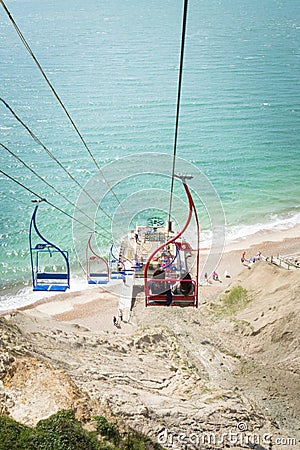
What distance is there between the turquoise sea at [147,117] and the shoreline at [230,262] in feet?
7.58

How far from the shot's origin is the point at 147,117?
3332 inches

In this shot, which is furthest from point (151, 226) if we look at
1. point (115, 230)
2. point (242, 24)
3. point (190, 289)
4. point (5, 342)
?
point (242, 24)

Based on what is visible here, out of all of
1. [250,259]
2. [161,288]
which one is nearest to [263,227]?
[250,259]

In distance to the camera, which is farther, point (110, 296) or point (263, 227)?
point (263, 227)

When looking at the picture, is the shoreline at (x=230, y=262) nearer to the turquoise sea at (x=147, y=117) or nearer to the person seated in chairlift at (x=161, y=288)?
the turquoise sea at (x=147, y=117)

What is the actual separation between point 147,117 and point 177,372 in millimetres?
69308

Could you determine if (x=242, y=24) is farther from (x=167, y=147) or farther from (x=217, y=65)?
(x=167, y=147)

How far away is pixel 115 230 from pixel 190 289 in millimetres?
24907

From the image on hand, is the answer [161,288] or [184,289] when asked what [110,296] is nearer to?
[161,288]

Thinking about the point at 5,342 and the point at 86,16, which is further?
the point at 86,16

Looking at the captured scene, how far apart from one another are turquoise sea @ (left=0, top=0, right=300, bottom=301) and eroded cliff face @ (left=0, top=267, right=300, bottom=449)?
16.5 meters

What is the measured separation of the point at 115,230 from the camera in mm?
43469

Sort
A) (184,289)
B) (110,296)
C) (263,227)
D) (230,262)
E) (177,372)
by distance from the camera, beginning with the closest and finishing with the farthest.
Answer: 1. (184,289)
2. (177,372)
3. (110,296)
4. (230,262)
5. (263,227)

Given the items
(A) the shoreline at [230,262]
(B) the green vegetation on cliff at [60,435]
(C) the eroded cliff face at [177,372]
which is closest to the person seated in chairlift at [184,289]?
(C) the eroded cliff face at [177,372]
